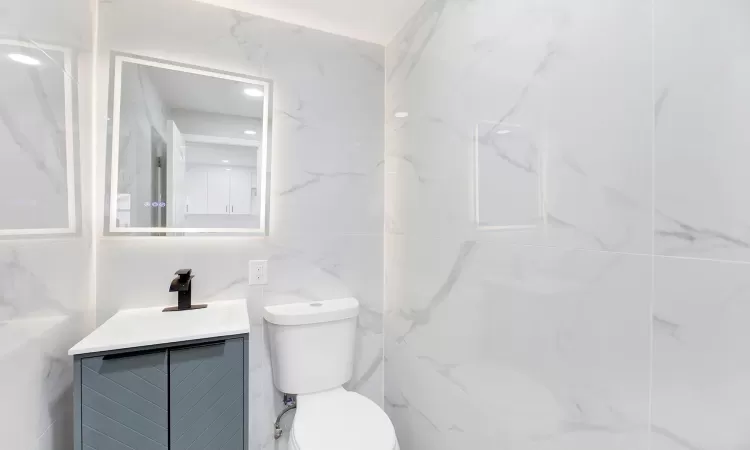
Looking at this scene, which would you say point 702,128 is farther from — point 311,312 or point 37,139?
point 37,139

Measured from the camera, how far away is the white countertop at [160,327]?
102cm

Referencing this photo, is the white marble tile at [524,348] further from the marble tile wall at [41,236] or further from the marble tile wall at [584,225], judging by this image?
the marble tile wall at [41,236]

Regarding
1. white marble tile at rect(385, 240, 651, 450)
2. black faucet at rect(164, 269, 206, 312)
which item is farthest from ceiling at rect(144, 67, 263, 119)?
white marble tile at rect(385, 240, 651, 450)

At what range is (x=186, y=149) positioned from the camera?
150cm

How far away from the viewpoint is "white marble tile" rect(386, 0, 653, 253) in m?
0.74

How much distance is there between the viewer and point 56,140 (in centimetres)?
99

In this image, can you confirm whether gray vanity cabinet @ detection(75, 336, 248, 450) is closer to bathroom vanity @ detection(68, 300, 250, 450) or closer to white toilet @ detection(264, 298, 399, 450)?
bathroom vanity @ detection(68, 300, 250, 450)

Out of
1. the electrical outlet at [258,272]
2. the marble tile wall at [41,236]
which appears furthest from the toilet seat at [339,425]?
the marble tile wall at [41,236]

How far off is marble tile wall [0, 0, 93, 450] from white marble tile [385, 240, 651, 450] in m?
1.26

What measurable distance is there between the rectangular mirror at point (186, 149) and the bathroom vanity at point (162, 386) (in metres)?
0.48

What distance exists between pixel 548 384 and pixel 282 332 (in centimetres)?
106

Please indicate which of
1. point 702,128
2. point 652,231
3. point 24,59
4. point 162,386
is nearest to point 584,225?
point 652,231

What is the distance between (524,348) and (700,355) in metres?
0.43

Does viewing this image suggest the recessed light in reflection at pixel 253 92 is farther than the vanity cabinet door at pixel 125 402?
Yes
